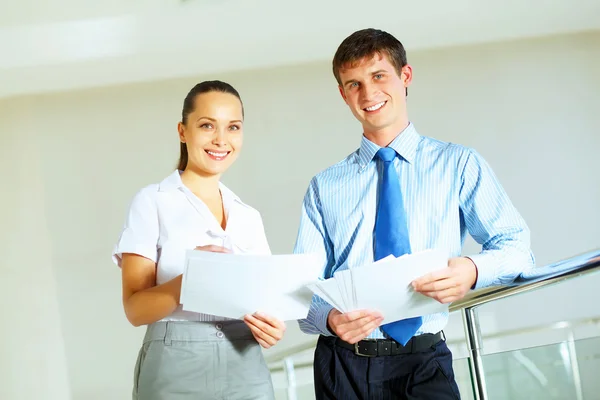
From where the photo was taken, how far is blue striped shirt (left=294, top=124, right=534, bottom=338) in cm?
169

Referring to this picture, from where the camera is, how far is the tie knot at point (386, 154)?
6.01ft

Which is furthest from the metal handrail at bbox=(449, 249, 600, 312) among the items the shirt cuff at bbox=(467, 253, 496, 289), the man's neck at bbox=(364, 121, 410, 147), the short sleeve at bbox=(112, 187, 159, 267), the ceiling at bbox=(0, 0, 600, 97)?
the ceiling at bbox=(0, 0, 600, 97)

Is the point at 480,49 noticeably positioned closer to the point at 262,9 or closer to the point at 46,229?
the point at 262,9

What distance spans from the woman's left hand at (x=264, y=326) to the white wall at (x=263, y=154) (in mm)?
4647

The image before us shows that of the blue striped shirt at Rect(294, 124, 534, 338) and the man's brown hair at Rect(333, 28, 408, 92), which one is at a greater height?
the man's brown hair at Rect(333, 28, 408, 92)

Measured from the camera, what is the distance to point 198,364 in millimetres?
1671

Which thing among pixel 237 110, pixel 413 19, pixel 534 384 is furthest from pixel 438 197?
pixel 413 19

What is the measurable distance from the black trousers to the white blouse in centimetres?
32

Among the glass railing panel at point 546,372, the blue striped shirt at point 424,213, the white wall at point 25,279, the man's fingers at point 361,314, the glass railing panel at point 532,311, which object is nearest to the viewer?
the man's fingers at point 361,314

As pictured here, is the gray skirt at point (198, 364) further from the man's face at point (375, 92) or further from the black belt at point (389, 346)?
the man's face at point (375, 92)

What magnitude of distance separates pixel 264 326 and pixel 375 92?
65 cm

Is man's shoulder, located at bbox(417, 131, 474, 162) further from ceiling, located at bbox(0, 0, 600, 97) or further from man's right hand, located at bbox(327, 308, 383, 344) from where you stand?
ceiling, located at bbox(0, 0, 600, 97)

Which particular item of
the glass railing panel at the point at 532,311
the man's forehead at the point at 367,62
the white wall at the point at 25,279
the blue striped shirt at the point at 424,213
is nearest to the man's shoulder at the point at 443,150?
the blue striped shirt at the point at 424,213

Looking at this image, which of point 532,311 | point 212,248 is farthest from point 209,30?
point 212,248
